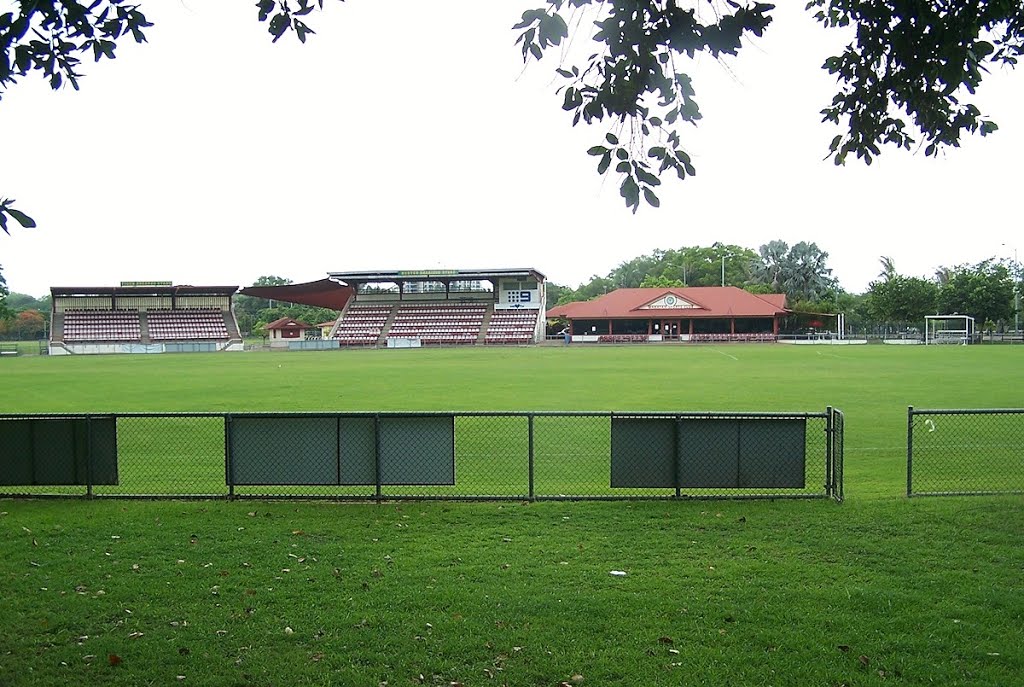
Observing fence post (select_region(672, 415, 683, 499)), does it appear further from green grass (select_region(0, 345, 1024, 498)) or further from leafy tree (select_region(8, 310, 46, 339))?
leafy tree (select_region(8, 310, 46, 339))

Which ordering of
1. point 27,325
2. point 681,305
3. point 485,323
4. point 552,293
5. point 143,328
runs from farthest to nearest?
point 552,293 → point 27,325 → point 485,323 → point 143,328 → point 681,305

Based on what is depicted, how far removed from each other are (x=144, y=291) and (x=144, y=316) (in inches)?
108

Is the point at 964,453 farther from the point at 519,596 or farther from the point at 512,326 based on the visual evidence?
the point at 512,326

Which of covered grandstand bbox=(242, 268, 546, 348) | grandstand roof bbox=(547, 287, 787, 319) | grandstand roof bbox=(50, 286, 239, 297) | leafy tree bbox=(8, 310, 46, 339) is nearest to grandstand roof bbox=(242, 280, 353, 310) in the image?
covered grandstand bbox=(242, 268, 546, 348)

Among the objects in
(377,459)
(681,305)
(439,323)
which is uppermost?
(681,305)

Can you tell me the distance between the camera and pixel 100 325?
278 ft

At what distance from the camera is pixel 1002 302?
251 ft

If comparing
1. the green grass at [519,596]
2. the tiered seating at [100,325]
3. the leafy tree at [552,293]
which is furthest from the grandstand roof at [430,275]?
the green grass at [519,596]

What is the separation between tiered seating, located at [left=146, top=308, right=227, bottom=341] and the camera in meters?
85.7

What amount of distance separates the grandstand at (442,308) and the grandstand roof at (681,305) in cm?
586

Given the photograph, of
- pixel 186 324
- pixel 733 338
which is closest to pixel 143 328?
pixel 186 324

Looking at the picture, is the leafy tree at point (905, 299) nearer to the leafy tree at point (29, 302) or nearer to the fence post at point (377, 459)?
the fence post at point (377, 459)

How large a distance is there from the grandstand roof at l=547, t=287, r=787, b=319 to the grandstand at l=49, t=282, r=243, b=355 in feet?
122

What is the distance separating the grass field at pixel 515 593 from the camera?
4.66 m
